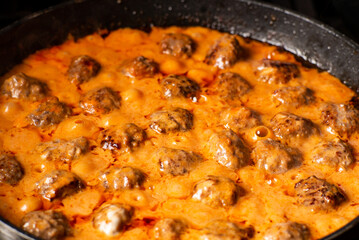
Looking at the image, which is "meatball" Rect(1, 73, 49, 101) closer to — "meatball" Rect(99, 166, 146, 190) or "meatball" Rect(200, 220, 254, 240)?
"meatball" Rect(99, 166, 146, 190)

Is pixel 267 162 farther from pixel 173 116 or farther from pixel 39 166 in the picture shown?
pixel 39 166

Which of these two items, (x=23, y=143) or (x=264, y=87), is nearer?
(x=23, y=143)

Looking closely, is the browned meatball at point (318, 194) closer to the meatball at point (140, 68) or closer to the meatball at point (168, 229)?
the meatball at point (168, 229)

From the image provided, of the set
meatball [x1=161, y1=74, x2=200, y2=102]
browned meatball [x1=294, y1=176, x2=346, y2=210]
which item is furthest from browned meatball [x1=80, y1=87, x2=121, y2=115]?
browned meatball [x1=294, y1=176, x2=346, y2=210]

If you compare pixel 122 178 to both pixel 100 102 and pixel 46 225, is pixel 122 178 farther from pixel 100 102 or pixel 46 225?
pixel 100 102

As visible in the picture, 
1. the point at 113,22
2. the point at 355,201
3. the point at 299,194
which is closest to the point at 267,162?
the point at 299,194

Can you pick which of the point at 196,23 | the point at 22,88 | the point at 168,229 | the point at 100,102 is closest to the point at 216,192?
the point at 168,229
